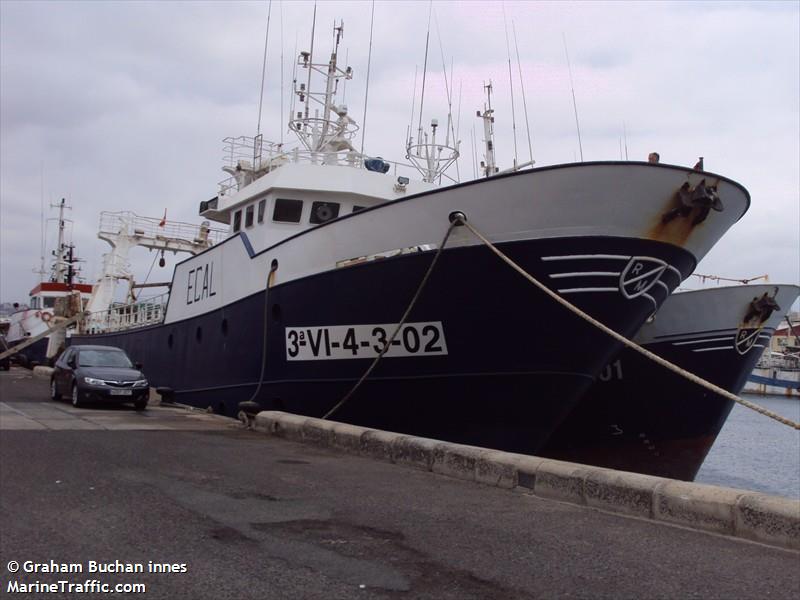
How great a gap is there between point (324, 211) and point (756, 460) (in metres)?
15.7

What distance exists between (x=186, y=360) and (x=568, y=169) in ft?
34.6

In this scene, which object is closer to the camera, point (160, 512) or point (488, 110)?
point (160, 512)

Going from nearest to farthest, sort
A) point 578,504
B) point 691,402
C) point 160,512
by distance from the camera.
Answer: point 160,512 → point 578,504 → point 691,402

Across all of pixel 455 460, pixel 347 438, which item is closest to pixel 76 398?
pixel 347 438

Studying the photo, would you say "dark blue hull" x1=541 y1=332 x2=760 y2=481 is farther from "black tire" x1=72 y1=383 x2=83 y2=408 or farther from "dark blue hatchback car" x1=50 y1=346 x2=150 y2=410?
"black tire" x1=72 y1=383 x2=83 y2=408

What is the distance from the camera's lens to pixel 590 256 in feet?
32.9

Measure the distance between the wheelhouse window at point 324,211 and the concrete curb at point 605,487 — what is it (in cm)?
525

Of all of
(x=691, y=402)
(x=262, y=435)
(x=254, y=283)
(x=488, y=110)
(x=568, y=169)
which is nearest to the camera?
(x=568, y=169)

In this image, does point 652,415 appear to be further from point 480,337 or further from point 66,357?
point 66,357

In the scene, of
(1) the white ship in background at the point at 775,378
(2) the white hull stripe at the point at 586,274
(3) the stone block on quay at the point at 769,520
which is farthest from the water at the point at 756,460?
(1) the white ship in background at the point at 775,378

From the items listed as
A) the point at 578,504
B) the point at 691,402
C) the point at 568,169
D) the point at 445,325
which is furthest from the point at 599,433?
the point at 578,504

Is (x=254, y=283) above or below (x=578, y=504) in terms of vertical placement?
above

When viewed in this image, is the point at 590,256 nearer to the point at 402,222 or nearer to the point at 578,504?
the point at 402,222

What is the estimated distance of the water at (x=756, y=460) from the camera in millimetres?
18578
